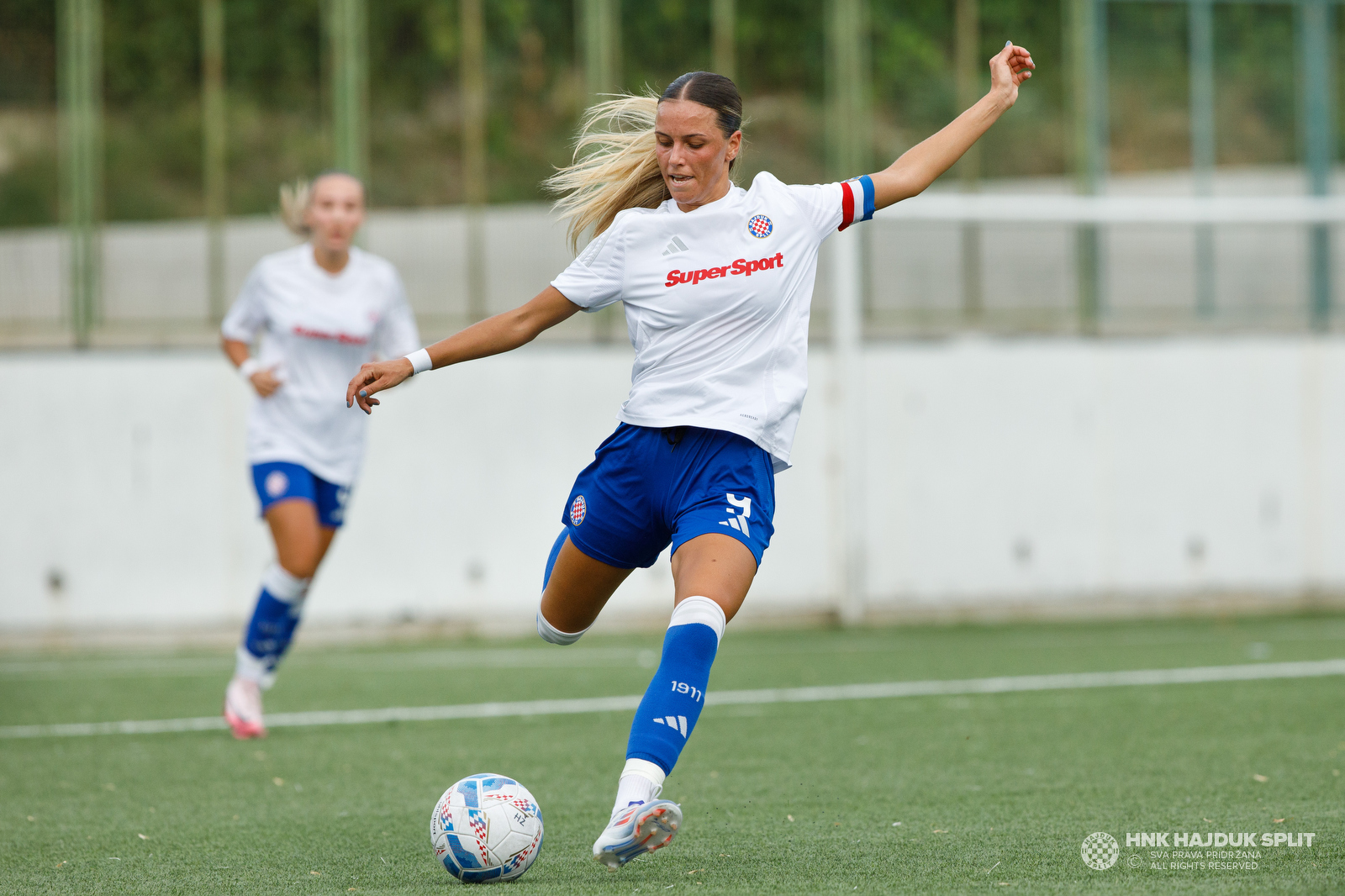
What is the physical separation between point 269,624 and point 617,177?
3.23 meters

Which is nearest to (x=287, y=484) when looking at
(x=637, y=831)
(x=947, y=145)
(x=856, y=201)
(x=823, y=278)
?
(x=856, y=201)

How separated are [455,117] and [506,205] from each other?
878 mm

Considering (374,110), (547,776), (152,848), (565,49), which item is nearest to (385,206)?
(374,110)

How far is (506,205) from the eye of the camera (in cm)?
1211

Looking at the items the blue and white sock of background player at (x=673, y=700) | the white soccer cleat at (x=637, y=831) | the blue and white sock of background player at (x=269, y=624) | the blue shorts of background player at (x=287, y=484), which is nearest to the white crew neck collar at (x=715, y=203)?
the blue and white sock of background player at (x=673, y=700)

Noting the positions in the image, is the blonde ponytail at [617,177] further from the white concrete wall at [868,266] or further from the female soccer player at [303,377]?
the white concrete wall at [868,266]

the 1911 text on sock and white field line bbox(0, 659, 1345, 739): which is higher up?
the 1911 text on sock

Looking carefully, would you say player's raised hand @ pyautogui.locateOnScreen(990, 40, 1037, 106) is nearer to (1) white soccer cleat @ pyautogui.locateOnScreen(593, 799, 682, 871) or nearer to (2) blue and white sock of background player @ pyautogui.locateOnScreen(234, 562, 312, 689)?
(1) white soccer cleat @ pyautogui.locateOnScreen(593, 799, 682, 871)

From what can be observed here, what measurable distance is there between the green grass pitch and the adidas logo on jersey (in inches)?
35.9

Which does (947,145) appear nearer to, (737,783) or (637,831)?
(637,831)

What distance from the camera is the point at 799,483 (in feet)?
36.9

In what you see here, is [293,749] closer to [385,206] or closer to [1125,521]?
[385,206]

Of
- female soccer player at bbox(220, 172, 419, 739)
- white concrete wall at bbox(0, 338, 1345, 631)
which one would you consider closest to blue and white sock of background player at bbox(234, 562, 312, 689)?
female soccer player at bbox(220, 172, 419, 739)

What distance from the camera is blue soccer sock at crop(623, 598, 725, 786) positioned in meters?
3.81
